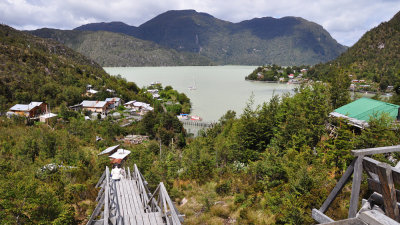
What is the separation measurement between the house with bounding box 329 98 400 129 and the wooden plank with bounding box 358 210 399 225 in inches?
388

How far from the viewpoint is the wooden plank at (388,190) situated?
1626 mm

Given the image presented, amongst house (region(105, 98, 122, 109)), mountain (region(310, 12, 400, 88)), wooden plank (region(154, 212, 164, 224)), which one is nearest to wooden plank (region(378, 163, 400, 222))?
wooden plank (region(154, 212, 164, 224))

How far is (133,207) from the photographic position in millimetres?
5793

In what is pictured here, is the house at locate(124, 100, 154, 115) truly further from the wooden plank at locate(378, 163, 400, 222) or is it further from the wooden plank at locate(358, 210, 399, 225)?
the wooden plank at locate(358, 210, 399, 225)

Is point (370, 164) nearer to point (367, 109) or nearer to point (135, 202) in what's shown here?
point (135, 202)

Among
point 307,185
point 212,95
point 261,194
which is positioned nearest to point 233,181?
point 261,194

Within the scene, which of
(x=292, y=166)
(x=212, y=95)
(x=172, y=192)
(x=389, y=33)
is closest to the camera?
(x=292, y=166)

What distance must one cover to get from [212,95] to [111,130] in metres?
34.0

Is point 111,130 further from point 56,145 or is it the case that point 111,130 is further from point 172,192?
point 172,192

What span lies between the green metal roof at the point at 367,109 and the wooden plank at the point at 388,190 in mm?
9700

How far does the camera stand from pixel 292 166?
275 inches

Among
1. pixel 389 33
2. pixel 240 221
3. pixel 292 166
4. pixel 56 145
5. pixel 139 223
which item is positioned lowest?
pixel 56 145

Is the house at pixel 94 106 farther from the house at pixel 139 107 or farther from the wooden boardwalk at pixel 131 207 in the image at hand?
the wooden boardwalk at pixel 131 207

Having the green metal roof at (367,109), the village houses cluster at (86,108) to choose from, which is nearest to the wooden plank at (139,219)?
the green metal roof at (367,109)
